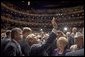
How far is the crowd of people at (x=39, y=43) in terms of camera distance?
13.0 feet

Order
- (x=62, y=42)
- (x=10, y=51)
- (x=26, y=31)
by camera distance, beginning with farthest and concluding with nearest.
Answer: (x=26, y=31) < (x=62, y=42) < (x=10, y=51)

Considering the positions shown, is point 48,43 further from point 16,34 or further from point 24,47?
point 16,34

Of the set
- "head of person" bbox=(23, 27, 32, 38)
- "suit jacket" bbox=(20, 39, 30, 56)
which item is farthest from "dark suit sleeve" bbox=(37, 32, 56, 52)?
"head of person" bbox=(23, 27, 32, 38)

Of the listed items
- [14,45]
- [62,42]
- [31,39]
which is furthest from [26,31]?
[62,42]

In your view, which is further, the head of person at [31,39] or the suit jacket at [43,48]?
the head of person at [31,39]

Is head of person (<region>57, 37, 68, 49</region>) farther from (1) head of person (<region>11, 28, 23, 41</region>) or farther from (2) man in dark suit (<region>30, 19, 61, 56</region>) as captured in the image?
(1) head of person (<region>11, 28, 23, 41</region>)

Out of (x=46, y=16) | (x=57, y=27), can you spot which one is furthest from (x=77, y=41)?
(x=46, y=16)

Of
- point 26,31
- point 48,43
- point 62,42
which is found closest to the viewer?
point 48,43

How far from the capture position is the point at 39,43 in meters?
4.19

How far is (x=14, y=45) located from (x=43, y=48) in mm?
550

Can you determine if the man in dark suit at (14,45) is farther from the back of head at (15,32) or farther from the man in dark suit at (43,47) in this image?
the man in dark suit at (43,47)

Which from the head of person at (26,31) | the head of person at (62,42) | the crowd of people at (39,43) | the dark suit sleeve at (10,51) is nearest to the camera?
the dark suit sleeve at (10,51)

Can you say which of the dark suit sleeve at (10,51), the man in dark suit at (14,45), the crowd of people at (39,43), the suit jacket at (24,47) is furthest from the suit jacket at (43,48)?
the dark suit sleeve at (10,51)

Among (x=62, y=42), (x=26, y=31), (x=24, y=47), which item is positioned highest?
(x=26, y=31)
